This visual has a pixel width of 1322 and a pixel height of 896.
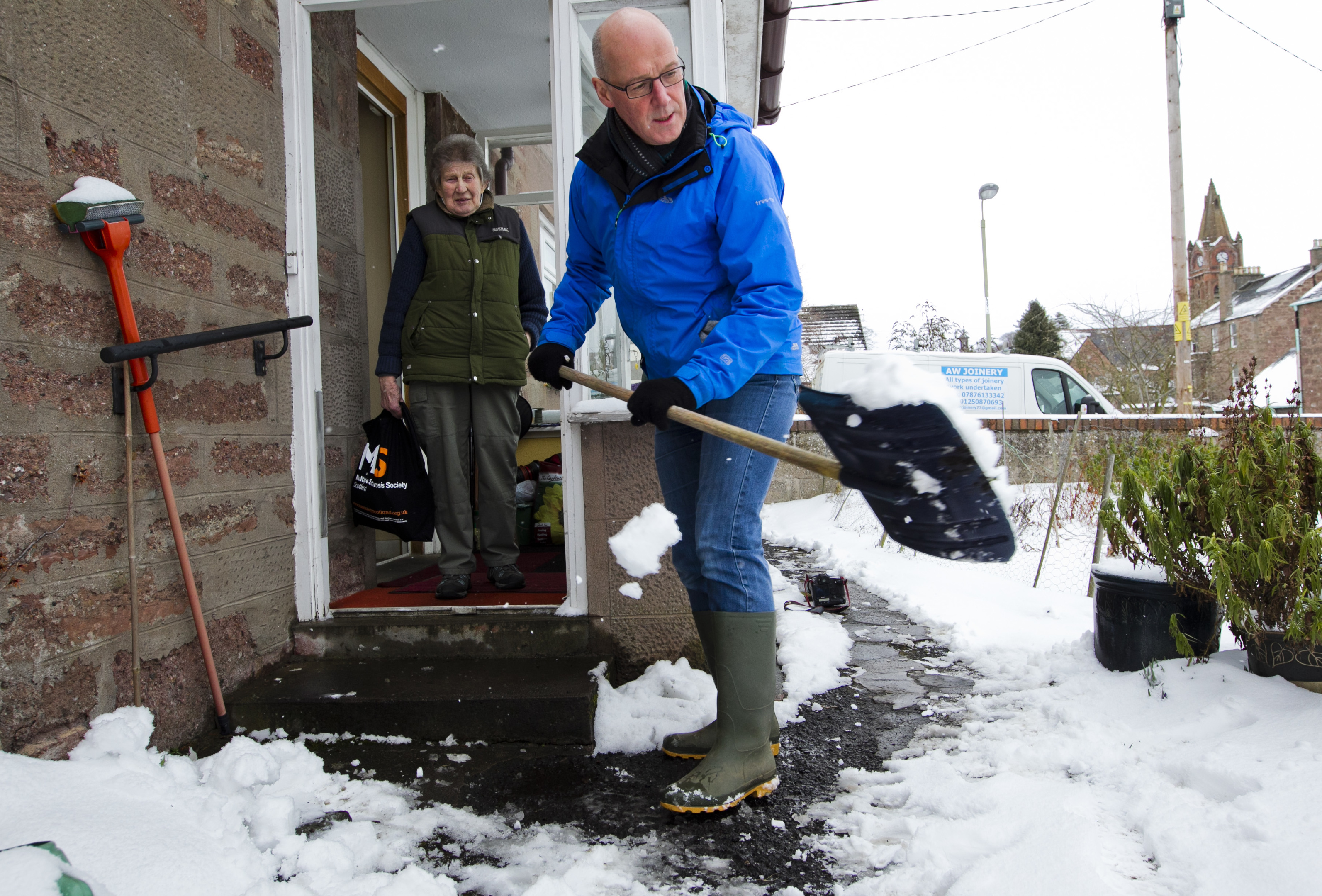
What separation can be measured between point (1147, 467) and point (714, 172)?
2.31 m

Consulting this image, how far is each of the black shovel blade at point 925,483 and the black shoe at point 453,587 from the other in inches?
75.2

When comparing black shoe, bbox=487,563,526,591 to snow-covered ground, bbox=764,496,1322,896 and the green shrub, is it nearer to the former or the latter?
snow-covered ground, bbox=764,496,1322,896

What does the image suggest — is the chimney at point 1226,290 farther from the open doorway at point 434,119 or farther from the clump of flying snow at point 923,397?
the clump of flying snow at point 923,397

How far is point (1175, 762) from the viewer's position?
2141 millimetres

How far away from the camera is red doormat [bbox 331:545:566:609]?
3.22 m

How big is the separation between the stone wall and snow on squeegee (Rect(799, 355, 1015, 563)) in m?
1.19

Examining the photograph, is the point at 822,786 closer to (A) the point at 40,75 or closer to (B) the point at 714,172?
(B) the point at 714,172

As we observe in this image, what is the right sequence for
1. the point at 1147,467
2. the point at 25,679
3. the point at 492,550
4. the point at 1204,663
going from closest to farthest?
the point at 25,679
the point at 1204,663
the point at 1147,467
the point at 492,550

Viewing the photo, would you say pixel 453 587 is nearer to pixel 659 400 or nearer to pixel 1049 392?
pixel 659 400

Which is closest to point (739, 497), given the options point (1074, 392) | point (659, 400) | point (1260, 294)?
point (659, 400)

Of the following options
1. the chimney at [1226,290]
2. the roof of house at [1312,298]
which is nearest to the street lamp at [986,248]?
the roof of house at [1312,298]

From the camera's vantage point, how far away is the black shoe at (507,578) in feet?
11.4

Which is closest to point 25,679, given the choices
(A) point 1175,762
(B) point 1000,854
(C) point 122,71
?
(C) point 122,71

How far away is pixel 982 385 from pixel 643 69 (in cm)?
1076
